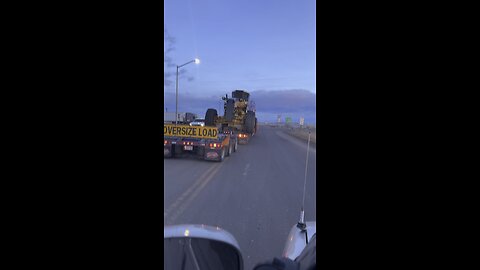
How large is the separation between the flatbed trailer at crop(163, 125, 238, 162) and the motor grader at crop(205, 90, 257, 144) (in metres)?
6.35

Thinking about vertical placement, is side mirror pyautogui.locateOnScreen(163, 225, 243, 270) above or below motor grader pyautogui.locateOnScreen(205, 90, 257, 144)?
below

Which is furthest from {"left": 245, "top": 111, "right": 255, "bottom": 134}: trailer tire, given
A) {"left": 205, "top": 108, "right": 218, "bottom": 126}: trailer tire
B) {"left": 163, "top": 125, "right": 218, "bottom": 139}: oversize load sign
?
{"left": 163, "top": 125, "right": 218, "bottom": 139}: oversize load sign

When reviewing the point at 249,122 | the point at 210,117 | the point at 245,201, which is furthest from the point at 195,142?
the point at 249,122

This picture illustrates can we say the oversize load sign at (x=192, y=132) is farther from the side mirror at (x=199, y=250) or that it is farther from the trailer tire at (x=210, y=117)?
the side mirror at (x=199, y=250)

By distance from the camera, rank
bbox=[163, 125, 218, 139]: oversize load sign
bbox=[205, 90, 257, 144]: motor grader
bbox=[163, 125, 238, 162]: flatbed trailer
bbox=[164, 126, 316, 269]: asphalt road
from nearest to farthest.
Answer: bbox=[164, 126, 316, 269]: asphalt road, bbox=[163, 125, 238, 162]: flatbed trailer, bbox=[163, 125, 218, 139]: oversize load sign, bbox=[205, 90, 257, 144]: motor grader

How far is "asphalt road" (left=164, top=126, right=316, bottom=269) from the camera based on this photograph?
4.65 m

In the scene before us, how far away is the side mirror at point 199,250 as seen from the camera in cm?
207

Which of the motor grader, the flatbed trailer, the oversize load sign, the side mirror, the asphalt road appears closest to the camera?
the side mirror

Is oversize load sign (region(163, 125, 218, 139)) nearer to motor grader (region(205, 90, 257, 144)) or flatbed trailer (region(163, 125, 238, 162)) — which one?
flatbed trailer (region(163, 125, 238, 162))
